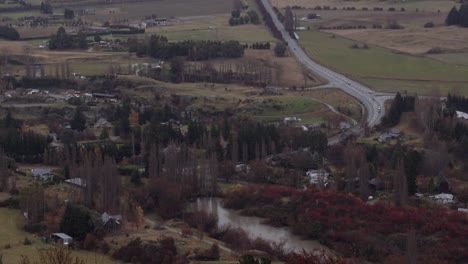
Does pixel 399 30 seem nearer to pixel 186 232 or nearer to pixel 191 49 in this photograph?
pixel 191 49

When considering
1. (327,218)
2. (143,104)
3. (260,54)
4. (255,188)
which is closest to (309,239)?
(327,218)

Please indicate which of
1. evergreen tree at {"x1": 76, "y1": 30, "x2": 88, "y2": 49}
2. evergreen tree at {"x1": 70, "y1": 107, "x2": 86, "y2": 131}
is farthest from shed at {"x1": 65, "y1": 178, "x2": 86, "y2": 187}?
evergreen tree at {"x1": 76, "y1": 30, "x2": 88, "y2": 49}

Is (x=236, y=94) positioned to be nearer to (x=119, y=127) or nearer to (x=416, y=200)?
(x=119, y=127)

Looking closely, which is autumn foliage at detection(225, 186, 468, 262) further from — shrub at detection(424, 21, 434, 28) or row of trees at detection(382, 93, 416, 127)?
shrub at detection(424, 21, 434, 28)

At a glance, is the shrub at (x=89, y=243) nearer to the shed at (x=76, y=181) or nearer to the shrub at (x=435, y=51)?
the shed at (x=76, y=181)

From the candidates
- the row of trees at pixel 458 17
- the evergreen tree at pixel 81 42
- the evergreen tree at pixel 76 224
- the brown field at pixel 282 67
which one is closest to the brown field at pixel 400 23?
the row of trees at pixel 458 17

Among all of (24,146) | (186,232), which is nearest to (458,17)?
(24,146)
